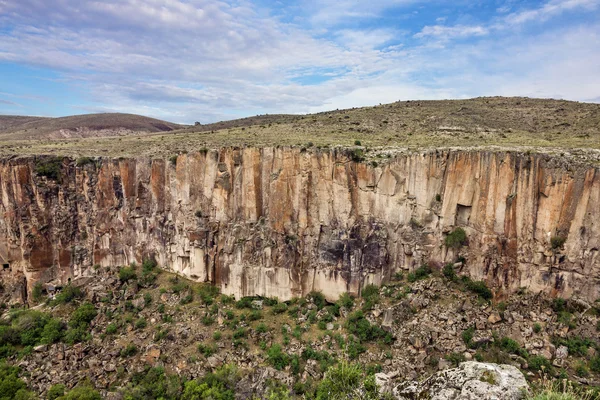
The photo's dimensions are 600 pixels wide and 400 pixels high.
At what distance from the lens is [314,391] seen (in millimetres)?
21391

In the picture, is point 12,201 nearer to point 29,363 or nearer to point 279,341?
point 29,363

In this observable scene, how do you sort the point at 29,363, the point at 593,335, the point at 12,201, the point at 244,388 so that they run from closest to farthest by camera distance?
the point at 593,335, the point at 244,388, the point at 29,363, the point at 12,201

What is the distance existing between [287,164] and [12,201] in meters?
26.8

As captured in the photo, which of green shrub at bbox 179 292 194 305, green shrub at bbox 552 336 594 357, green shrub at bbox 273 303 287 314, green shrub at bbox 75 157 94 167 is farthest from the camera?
green shrub at bbox 75 157 94 167

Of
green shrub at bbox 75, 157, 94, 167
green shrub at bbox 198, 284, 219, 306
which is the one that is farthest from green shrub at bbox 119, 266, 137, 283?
green shrub at bbox 75, 157, 94, 167

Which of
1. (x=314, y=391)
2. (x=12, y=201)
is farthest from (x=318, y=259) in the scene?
(x=12, y=201)

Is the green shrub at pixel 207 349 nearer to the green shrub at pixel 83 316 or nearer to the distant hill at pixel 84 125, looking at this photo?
the green shrub at pixel 83 316

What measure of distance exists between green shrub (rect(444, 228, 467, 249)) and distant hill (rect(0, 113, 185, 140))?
82593 millimetres

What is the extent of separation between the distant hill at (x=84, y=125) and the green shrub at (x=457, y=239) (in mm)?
82593

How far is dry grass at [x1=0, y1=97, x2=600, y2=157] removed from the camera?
2981cm

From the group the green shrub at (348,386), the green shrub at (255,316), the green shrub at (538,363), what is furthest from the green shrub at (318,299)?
the green shrub at (538,363)

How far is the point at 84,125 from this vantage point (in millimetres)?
90188

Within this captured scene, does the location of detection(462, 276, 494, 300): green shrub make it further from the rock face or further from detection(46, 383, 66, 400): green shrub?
detection(46, 383, 66, 400): green shrub

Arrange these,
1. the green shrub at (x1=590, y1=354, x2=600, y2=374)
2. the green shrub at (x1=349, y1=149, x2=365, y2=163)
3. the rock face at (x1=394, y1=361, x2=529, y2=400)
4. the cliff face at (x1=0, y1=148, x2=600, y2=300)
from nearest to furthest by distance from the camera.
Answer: the rock face at (x1=394, y1=361, x2=529, y2=400), the green shrub at (x1=590, y1=354, x2=600, y2=374), the cliff face at (x1=0, y1=148, x2=600, y2=300), the green shrub at (x1=349, y1=149, x2=365, y2=163)
